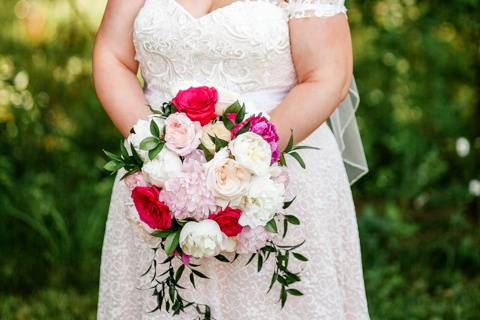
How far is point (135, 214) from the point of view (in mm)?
2223

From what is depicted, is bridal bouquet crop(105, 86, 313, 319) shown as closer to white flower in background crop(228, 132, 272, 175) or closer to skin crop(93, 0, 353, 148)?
white flower in background crop(228, 132, 272, 175)

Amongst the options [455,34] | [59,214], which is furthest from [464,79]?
[59,214]

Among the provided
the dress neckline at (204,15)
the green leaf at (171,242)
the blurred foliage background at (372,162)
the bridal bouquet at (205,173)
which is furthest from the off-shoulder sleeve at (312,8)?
the blurred foliage background at (372,162)

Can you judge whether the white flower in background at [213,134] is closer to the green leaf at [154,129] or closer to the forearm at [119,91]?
the green leaf at [154,129]

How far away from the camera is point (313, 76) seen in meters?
2.35

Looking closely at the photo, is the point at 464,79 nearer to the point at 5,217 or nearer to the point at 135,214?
the point at 5,217

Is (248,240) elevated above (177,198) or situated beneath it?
situated beneath

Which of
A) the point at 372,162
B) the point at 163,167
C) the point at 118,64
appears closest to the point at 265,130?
the point at 163,167

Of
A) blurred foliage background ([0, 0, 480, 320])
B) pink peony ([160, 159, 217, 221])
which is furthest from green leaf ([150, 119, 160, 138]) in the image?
blurred foliage background ([0, 0, 480, 320])

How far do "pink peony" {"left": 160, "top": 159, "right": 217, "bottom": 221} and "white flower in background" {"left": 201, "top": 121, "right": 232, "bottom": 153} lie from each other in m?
0.05

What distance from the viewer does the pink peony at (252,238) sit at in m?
2.13

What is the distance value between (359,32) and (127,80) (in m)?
4.24

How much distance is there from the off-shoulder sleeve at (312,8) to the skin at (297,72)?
0.05 ft

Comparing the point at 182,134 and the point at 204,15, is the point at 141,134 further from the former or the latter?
Result: the point at 204,15
